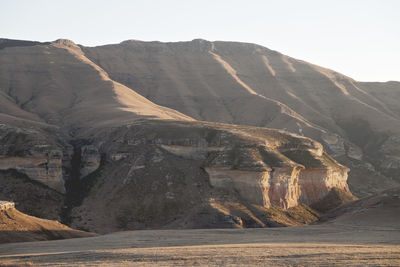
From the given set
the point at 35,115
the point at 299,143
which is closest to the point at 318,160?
the point at 299,143

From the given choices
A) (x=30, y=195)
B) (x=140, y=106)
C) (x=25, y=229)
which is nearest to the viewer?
(x=25, y=229)

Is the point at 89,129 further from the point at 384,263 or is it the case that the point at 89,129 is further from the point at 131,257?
the point at 384,263

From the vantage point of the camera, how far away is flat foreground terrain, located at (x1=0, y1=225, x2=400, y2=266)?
33938 millimetres

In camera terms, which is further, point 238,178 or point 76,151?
point 76,151

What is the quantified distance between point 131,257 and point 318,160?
1958 inches

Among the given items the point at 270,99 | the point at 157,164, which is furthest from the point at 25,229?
the point at 270,99

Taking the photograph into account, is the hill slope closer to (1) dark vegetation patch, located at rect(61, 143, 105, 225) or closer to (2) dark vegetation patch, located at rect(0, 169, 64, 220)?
(1) dark vegetation patch, located at rect(61, 143, 105, 225)

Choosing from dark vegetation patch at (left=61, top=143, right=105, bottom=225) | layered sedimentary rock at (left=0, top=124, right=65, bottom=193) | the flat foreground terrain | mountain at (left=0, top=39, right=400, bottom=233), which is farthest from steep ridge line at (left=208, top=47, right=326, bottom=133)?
the flat foreground terrain

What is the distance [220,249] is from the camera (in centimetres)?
3850

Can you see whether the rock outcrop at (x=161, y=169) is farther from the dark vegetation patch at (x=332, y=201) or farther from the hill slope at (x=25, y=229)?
the hill slope at (x=25, y=229)

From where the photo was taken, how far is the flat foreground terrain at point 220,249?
33.9m

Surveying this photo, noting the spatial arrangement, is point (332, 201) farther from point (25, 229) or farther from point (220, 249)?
point (25, 229)

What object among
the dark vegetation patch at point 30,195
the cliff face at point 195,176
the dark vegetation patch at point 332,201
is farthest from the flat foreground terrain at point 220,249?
the dark vegetation patch at point 332,201

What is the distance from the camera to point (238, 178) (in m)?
70.6
